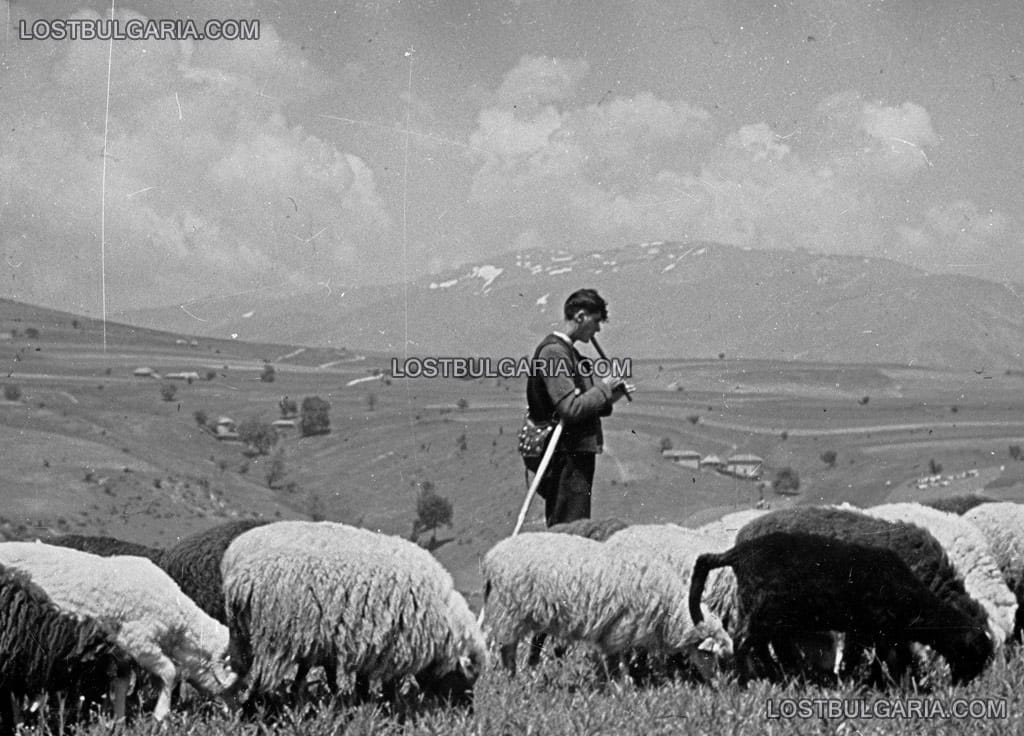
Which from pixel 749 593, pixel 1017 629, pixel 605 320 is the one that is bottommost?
pixel 1017 629

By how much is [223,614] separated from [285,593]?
3.82 feet

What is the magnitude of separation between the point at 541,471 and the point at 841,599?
99.7 inches

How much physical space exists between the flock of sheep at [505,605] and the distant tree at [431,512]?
8.35m

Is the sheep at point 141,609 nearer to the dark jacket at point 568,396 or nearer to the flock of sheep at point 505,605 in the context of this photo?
the flock of sheep at point 505,605

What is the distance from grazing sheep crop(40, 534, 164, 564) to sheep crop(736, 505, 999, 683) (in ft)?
13.5

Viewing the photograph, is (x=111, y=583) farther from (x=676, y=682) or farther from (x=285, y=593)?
(x=676, y=682)

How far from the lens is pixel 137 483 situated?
17.0m

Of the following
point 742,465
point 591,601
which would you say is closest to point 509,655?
point 591,601

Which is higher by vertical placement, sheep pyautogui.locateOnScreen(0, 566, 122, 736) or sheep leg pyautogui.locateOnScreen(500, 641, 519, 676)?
sheep pyautogui.locateOnScreen(0, 566, 122, 736)

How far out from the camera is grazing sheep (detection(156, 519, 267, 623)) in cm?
738

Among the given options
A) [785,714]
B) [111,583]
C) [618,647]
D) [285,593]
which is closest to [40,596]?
[111,583]

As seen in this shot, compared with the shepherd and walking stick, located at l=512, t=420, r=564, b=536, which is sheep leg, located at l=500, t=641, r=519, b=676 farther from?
the shepherd

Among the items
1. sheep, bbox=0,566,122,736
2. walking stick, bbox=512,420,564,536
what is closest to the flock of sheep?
sheep, bbox=0,566,122,736

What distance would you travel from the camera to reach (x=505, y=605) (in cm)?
797
